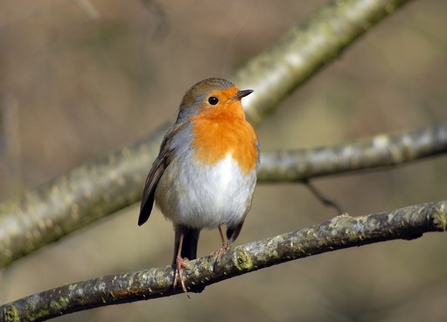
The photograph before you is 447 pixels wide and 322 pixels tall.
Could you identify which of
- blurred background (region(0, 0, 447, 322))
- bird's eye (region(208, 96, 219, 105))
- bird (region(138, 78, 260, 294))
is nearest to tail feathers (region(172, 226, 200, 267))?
bird (region(138, 78, 260, 294))

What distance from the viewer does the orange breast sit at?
4246 mm

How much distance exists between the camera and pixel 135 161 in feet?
15.5

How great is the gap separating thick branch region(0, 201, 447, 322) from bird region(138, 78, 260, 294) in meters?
0.92

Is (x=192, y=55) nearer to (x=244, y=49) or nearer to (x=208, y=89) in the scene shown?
(x=244, y=49)

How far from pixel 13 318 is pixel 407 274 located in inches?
276

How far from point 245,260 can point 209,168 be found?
1.46m

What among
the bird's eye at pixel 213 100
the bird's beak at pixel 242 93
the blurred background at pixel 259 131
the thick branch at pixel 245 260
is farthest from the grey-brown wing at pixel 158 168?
the blurred background at pixel 259 131

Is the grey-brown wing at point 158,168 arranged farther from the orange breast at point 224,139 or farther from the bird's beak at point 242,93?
the bird's beak at point 242,93

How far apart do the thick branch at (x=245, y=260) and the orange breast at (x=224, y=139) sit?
1.19 metres

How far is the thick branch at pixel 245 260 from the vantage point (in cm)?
231

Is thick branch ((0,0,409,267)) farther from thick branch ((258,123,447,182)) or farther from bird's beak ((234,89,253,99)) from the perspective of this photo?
thick branch ((258,123,447,182))

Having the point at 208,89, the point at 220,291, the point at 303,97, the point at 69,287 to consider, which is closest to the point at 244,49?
the point at 303,97

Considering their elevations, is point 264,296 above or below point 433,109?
below

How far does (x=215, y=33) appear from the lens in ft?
29.1
